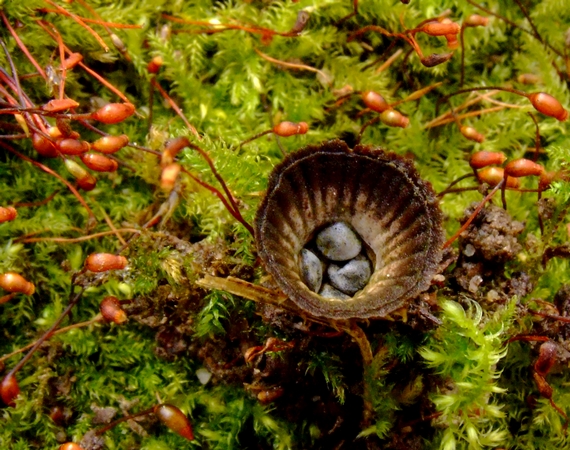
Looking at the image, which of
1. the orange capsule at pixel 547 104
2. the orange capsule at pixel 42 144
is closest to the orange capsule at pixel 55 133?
the orange capsule at pixel 42 144

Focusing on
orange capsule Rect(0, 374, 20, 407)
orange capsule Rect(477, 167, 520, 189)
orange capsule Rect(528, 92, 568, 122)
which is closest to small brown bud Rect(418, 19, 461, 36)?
orange capsule Rect(528, 92, 568, 122)

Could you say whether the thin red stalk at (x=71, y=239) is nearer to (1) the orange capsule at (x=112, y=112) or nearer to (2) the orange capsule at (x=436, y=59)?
(1) the orange capsule at (x=112, y=112)

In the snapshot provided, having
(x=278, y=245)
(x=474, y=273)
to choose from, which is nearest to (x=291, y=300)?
(x=278, y=245)

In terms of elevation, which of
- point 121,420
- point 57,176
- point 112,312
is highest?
point 57,176

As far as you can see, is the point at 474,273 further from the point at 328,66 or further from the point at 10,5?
the point at 10,5

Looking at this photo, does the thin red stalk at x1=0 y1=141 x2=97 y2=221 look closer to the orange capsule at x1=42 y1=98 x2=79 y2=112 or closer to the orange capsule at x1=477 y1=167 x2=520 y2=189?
the orange capsule at x1=42 y1=98 x2=79 y2=112

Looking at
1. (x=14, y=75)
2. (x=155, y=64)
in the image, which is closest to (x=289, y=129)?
(x=155, y=64)

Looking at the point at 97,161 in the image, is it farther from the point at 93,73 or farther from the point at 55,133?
the point at 93,73
